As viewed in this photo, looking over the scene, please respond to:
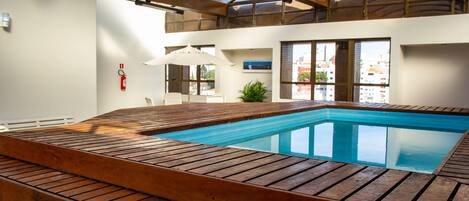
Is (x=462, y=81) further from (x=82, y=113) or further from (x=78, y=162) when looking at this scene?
(x=78, y=162)

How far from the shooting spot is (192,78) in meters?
14.2

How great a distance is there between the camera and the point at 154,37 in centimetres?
1398

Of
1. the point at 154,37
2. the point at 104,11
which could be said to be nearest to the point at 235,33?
the point at 154,37

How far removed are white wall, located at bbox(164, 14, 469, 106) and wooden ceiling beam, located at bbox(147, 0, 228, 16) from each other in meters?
0.66

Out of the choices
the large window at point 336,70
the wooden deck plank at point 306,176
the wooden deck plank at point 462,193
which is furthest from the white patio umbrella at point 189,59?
the wooden deck plank at point 462,193

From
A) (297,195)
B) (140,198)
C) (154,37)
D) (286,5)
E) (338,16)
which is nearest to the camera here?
(297,195)

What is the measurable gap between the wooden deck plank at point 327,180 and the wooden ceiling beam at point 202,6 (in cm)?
901

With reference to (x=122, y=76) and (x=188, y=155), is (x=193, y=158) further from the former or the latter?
(x=122, y=76)

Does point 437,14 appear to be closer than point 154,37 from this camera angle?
Yes

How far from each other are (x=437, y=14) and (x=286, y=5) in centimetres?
386

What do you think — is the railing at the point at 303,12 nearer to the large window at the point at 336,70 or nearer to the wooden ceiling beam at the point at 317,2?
the wooden ceiling beam at the point at 317,2

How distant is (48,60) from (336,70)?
22.4 ft

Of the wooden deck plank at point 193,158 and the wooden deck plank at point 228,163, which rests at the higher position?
the wooden deck plank at point 193,158

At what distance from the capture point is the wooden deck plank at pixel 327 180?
7.59 ft
